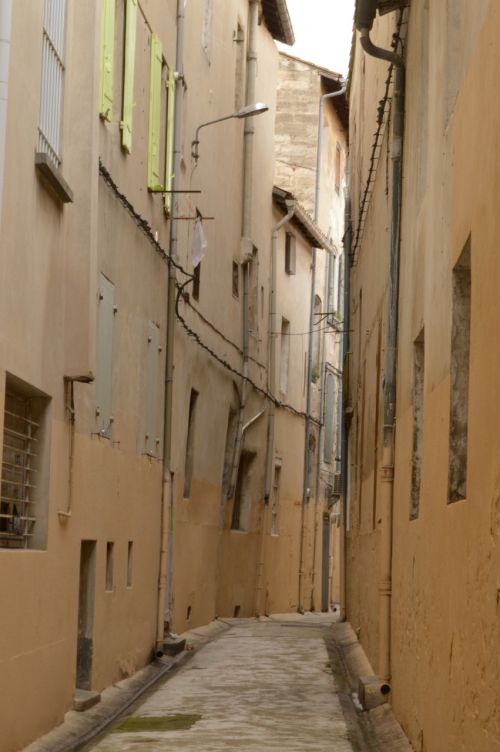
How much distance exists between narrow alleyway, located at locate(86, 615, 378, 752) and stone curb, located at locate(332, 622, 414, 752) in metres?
0.17

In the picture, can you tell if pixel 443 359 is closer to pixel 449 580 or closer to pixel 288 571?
pixel 449 580

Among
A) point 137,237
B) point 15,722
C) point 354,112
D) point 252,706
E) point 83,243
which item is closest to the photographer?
point 15,722

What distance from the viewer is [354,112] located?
87.6ft

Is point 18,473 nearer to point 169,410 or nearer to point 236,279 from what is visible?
point 169,410

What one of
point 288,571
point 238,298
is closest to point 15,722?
point 238,298

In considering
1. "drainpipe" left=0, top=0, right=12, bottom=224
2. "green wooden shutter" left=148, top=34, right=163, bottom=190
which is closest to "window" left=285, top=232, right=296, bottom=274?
"green wooden shutter" left=148, top=34, right=163, bottom=190

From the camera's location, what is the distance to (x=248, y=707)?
13047mm

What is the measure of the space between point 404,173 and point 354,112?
13741 millimetres

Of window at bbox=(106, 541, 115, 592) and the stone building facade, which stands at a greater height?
the stone building facade

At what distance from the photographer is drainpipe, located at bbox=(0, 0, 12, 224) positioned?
9047mm

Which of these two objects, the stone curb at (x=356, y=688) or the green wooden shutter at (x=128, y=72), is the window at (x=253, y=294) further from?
the green wooden shutter at (x=128, y=72)

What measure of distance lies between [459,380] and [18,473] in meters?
3.77

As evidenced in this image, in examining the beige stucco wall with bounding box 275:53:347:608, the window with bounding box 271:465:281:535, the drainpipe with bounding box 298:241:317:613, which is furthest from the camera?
the beige stucco wall with bounding box 275:53:347:608

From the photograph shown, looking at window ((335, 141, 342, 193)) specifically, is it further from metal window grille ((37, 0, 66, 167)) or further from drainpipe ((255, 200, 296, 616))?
metal window grille ((37, 0, 66, 167))
